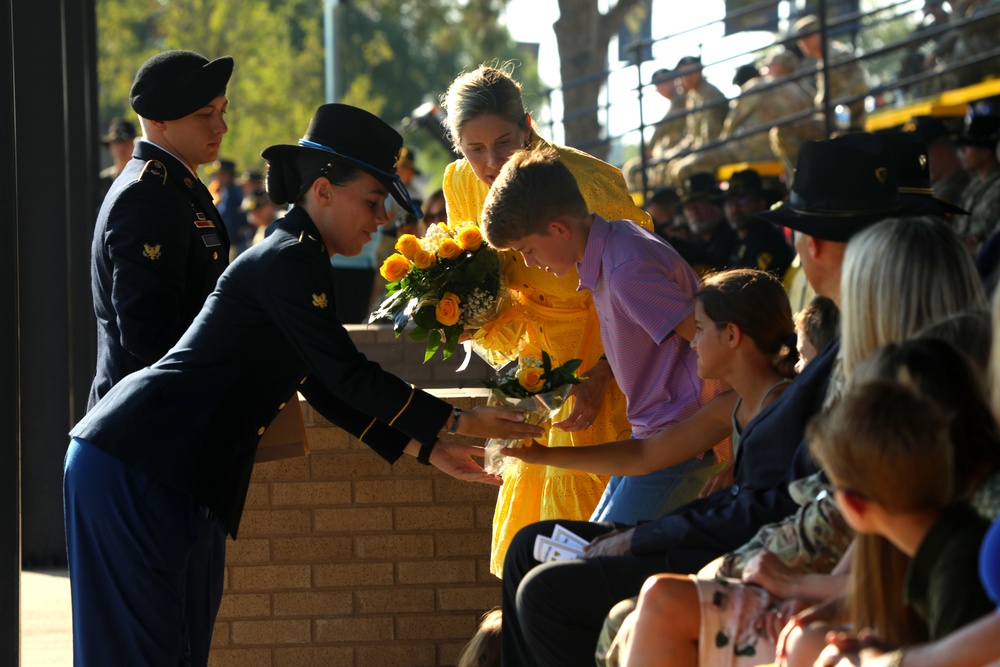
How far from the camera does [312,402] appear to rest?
441cm

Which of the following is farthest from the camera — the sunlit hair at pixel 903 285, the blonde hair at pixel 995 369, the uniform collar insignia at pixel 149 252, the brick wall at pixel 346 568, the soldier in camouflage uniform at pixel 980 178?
the soldier in camouflage uniform at pixel 980 178

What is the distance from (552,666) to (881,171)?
160cm

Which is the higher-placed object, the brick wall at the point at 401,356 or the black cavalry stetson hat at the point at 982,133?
the black cavalry stetson hat at the point at 982,133

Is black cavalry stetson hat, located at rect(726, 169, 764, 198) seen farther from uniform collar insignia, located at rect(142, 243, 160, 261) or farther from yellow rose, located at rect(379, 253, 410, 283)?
uniform collar insignia, located at rect(142, 243, 160, 261)

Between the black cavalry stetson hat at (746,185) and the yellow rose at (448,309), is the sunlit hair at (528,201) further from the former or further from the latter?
the black cavalry stetson hat at (746,185)

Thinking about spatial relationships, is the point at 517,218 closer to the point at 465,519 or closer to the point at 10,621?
the point at 465,519

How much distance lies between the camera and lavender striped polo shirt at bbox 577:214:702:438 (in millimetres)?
3928

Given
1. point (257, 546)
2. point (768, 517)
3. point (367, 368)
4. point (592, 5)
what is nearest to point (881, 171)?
point (768, 517)

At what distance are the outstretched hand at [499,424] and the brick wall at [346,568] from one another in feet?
3.89

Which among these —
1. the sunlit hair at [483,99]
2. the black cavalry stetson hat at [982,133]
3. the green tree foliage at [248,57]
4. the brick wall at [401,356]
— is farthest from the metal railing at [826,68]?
the green tree foliage at [248,57]

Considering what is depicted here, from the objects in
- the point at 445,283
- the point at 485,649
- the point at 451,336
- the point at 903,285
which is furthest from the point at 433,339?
the point at 903,285

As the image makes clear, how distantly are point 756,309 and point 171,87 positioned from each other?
6.74 ft

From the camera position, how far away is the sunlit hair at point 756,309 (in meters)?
3.74

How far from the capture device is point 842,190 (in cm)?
357
